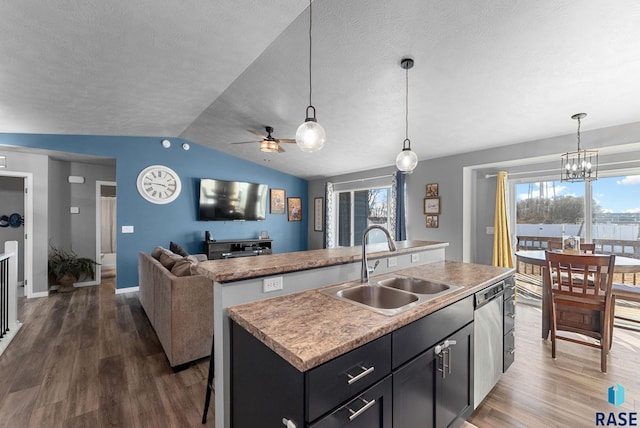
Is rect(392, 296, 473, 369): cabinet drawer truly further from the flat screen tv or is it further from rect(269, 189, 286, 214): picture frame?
rect(269, 189, 286, 214): picture frame

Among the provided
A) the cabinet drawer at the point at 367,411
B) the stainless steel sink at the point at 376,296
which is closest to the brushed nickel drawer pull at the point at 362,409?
the cabinet drawer at the point at 367,411

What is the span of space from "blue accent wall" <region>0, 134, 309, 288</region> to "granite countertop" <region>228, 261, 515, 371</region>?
15.1 ft

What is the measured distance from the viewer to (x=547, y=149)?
3576 mm

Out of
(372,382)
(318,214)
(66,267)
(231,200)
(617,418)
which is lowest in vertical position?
(617,418)

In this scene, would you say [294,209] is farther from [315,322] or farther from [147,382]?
[315,322]

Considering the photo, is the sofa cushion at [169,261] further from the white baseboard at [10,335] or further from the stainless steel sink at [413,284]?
the stainless steel sink at [413,284]

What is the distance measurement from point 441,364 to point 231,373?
108 centimetres

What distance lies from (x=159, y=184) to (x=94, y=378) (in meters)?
3.68

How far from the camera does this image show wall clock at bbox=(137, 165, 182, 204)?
499 cm

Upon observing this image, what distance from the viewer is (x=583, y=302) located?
8.22 ft

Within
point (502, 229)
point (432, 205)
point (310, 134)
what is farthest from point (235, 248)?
point (502, 229)

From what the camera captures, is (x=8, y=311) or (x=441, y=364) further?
(x=8, y=311)

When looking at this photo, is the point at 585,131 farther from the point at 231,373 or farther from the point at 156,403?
the point at 156,403

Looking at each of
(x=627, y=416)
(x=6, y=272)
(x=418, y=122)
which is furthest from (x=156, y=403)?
(x=418, y=122)
